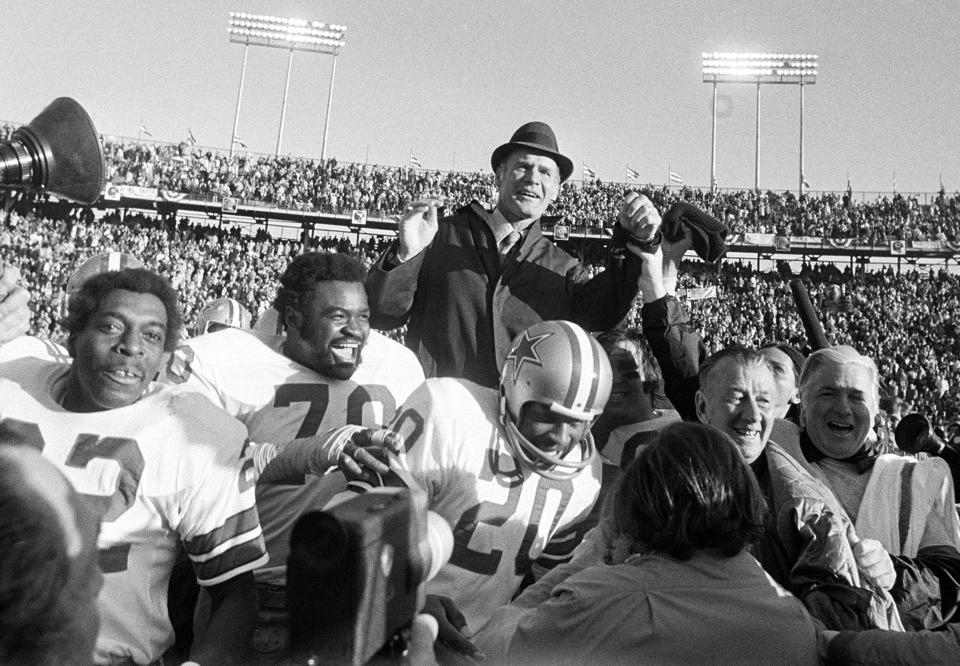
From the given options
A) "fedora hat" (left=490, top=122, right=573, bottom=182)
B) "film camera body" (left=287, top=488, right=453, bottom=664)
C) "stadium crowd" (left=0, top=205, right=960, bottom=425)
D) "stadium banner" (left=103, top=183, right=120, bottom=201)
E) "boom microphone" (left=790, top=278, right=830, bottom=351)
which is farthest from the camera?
"stadium banner" (left=103, top=183, right=120, bottom=201)

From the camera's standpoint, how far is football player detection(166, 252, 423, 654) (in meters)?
3.13

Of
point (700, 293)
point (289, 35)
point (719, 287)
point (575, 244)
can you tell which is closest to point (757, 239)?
point (719, 287)

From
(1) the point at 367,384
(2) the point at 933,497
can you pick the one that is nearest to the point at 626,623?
(2) the point at 933,497

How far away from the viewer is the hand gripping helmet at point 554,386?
270 cm

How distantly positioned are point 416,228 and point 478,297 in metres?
0.48

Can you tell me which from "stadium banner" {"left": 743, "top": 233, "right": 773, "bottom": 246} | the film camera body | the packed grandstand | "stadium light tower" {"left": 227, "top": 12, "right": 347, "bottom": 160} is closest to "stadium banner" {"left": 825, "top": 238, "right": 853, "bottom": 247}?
the packed grandstand

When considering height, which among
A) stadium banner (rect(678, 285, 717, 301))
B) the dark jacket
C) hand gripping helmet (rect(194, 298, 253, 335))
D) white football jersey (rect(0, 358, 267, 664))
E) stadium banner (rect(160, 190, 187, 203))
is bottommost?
white football jersey (rect(0, 358, 267, 664))

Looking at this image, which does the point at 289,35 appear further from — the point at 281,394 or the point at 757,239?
the point at 281,394

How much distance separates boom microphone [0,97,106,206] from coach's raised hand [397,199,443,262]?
1.29 metres

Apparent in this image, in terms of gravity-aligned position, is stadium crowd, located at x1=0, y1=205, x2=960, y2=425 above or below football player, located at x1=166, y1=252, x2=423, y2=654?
above

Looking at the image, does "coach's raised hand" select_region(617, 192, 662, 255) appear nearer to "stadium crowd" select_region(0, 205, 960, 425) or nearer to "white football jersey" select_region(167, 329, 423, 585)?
"white football jersey" select_region(167, 329, 423, 585)

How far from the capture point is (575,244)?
3047 centimetres

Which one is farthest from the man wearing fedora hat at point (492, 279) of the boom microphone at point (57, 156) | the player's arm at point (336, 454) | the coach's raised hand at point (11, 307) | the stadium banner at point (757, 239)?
the stadium banner at point (757, 239)

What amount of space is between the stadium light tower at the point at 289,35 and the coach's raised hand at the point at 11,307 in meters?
33.2
